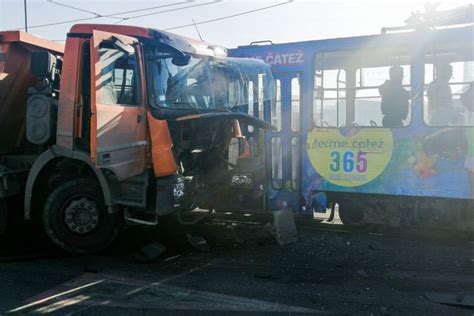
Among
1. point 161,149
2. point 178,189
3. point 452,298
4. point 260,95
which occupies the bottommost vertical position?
point 452,298

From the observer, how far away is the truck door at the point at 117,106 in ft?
17.5

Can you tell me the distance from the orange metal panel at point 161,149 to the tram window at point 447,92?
3437mm

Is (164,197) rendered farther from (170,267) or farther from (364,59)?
(364,59)

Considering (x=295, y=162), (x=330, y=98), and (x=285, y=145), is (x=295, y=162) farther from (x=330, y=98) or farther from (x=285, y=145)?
(x=330, y=98)

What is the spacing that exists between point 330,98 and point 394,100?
92 cm

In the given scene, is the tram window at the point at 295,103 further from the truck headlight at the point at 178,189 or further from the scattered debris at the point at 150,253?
the scattered debris at the point at 150,253

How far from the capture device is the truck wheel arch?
18.9 ft

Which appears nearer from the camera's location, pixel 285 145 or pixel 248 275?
pixel 248 275

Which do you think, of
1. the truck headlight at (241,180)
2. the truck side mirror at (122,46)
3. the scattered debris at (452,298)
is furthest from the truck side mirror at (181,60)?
the scattered debris at (452,298)

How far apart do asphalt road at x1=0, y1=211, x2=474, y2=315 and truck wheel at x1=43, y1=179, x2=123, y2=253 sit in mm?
189

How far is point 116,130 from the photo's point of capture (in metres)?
5.53

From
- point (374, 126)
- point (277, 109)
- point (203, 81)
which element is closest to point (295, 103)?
point (277, 109)

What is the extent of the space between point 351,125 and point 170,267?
3.20 metres

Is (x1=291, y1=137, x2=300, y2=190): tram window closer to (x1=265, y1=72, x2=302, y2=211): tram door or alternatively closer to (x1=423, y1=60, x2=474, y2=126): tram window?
(x1=265, y1=72, x2=302, y2=211): tram door
